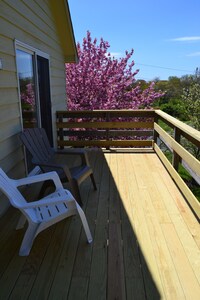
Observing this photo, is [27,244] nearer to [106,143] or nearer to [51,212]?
[51,212]

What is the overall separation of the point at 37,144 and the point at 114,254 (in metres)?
1.75

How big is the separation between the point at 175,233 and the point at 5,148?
1903 mm

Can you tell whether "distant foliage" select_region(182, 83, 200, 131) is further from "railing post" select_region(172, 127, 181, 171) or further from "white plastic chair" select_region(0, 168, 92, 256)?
"white plastic chair" select_region(0, 168, 92, 256)

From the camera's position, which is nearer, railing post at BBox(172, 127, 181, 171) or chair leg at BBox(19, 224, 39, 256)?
chair leg at BBox(19, 224, 39, 256)

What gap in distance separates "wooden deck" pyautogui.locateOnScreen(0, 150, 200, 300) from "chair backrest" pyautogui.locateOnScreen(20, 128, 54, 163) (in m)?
0.67

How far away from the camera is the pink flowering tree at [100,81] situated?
27.4 feet

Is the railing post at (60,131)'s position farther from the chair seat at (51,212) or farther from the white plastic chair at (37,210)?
the chair seat at (51,212)

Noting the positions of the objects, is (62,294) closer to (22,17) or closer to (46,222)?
(46,222)

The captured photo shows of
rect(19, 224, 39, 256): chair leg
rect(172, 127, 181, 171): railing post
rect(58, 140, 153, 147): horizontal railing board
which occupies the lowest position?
rect(19, 224, 39, 256): chair leg

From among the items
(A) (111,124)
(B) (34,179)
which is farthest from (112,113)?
(B) (34,179)

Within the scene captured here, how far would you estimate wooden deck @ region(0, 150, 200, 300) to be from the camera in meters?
1.73

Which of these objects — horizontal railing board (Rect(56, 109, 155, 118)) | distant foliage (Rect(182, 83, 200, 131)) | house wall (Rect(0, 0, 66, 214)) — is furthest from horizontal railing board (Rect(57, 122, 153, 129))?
distant foliage (Rect(182, 83, 200, 131))

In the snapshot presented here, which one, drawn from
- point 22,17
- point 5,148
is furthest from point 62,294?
point 22,17

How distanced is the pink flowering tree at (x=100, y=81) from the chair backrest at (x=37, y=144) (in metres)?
4.78
